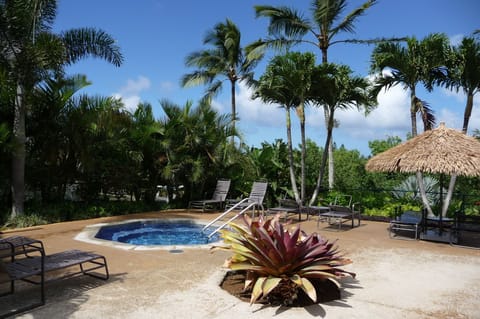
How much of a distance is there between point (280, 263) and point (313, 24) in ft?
42.6

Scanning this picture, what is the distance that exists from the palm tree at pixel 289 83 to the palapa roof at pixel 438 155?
12.6 feet

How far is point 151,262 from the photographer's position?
6.09m

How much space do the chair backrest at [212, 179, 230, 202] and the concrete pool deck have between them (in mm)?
6666

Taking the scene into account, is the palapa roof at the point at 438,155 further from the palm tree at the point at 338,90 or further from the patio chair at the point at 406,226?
the palm tree at the point at 338,90

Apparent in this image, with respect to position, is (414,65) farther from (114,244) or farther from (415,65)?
(114,244)

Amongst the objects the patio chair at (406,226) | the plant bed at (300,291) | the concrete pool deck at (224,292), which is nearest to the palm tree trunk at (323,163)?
the patio chair at (406,226)

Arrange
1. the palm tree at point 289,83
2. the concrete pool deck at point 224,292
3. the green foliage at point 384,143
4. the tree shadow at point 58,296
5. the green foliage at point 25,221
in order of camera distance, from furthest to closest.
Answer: the green foliage at point 384,143 → the palm tree at point 289,83 → the green foliage at point 25,221 → the concrete pool deck at point 224,292 → the tree shadow at point 58,296

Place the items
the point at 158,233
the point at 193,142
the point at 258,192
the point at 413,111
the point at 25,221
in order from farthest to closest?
1. the point at 193,142
2. the point at 258,192
3. the point at 413,111
4. the point at 158,233
5. the point at 25,221

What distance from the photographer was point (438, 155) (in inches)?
325

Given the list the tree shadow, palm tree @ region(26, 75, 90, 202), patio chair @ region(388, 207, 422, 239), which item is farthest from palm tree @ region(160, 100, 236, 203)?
the tree shadow

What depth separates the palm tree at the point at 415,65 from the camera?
34.4 feet

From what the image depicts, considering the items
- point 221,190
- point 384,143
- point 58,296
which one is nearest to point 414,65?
point 221,190

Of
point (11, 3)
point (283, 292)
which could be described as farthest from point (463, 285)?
point (11, 3)

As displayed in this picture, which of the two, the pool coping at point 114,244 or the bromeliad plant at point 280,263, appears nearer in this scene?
the bromeliad plant at point 280,263
